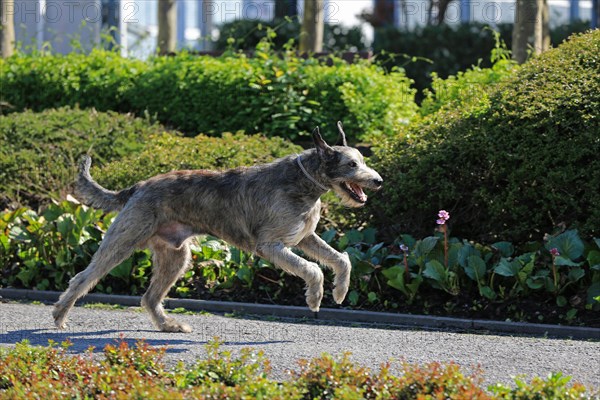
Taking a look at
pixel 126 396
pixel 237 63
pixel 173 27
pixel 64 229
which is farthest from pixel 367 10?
pixel 126 396

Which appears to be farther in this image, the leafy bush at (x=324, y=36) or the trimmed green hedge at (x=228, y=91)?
the leafy bush at (x=324, y=36)

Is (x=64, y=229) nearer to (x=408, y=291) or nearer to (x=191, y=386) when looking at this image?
(x=408, y=291)

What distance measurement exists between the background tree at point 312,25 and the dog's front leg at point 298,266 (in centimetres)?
1007

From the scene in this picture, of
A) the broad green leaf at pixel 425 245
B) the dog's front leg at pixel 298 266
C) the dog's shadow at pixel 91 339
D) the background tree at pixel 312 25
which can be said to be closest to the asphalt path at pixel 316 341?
the dog's shadow at pixel 91 339

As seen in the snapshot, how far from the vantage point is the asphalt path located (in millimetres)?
6551

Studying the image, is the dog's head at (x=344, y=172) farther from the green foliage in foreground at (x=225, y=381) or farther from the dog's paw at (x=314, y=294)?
the green foliage in foreground at (x=225, y=381)

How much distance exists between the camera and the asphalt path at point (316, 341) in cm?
655

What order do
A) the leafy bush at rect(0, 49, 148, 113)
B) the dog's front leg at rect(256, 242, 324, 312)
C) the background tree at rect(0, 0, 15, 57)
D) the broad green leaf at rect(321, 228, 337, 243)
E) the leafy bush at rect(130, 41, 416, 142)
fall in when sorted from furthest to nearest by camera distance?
the background tree at rect(0, 0, 15, 57) → the leafy bush at rect(0, 49, 148, 113) → the leafy bush at rect(130, 41, 416, 142) → the broad green leaf at rect(321, 228, 337, 243) → the dog's front leg at rect(256, 242, 324, 312)

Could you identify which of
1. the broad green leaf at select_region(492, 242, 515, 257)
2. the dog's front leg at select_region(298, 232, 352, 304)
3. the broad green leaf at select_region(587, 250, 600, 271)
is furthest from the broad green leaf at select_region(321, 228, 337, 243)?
the broad green leaf at select_region(587, 250, 600, 271)

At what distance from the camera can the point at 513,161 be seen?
936 cm

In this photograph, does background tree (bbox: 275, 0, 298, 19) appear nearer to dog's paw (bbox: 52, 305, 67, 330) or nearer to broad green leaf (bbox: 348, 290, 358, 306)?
broad green leaf (bbox: 348, 290, 358, 306)

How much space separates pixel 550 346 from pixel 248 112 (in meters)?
7.46

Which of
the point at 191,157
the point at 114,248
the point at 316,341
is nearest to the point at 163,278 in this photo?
the point at 114,248

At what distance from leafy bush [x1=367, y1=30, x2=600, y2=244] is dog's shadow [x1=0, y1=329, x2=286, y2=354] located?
9.86 ft
